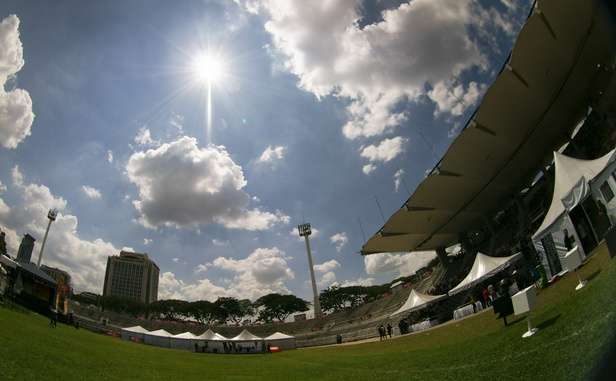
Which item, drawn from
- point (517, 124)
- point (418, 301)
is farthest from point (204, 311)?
point (517, 124)

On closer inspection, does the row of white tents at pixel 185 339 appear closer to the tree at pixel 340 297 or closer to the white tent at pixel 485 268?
the white tent at pixel 485 268

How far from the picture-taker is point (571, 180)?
16.0 m

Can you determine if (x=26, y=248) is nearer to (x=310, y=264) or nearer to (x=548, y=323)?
(x=310, y=264)

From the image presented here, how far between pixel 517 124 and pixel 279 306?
82.1 meters

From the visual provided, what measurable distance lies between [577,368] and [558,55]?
27.5 meters

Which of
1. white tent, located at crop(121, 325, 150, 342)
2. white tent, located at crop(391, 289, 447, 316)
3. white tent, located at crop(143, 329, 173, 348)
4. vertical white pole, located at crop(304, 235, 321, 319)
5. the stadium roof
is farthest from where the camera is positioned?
vertical white pole, located at crop(304, 235, 321, 319)

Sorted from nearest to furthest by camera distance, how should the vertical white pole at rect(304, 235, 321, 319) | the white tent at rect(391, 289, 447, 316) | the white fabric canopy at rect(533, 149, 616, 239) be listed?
the white fabric canopy at rect(533, 149, 616, 239)
the white tent at rect(391, 289, 447, 316)
the vertical white pole at rect(304, 235, 321, 319)

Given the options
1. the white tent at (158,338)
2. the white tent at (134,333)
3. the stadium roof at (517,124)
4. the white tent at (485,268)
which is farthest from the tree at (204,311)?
the white tent at (485,268)

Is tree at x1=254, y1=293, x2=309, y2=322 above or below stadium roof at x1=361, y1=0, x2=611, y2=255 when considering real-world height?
below

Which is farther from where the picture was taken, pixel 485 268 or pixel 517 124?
pixel 517 124

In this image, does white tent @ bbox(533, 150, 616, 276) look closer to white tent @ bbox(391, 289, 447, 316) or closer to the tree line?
white tent @ bbox(391, 289, 447, 316)

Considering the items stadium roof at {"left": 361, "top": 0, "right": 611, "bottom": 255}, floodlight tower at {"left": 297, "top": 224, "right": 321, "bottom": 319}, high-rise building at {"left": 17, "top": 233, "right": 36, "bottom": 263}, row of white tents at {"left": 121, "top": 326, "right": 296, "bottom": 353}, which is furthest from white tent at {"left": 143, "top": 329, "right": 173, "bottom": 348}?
high-rise building at {"left": 17, "top": 233, "right": 36, "bottom": 263}

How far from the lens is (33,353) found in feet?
32.1

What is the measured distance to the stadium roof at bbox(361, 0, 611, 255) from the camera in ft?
72.9
